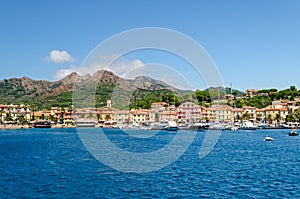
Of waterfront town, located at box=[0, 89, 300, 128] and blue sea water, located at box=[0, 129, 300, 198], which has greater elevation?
waterfront town, located at box=[0, 89, 300, 128]

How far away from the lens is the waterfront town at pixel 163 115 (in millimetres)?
103469

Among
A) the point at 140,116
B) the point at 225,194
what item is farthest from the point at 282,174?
the point at 140,116

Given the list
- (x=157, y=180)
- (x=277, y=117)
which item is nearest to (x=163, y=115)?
(x=277, y=117)

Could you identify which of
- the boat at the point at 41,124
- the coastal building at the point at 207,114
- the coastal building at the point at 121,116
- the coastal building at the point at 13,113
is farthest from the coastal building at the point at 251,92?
the coastal building at the point at 13,113

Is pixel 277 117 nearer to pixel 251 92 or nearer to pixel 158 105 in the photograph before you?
pixel 158 105

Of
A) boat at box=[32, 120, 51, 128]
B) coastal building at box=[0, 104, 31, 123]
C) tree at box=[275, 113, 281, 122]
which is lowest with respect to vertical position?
boat at box=[32, 120, 51, 128]

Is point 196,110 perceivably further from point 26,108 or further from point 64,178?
point 64,178

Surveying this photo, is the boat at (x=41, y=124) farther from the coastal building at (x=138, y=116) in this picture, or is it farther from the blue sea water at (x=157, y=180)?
the blue sea water at (x=157, y=180)

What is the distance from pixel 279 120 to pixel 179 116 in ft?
98.4

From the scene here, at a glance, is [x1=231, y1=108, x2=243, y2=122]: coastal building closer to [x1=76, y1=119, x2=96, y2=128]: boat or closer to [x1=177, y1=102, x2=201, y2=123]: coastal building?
[x1=177, y1=102, x2=201, y2=123]: coastal building

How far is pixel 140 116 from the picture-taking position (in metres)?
111

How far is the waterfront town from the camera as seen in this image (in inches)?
4074

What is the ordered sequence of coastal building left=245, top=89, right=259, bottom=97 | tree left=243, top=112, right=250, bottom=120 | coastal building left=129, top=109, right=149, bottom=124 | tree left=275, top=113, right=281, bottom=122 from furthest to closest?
coastal building left=245, top=89, right=259, bottom=97, coastal building left=129, top=109, right=149, bottom=124, tree left=243, top=112, right=250, bottom=120, tree left=275, top=113, right=281, bottom=122

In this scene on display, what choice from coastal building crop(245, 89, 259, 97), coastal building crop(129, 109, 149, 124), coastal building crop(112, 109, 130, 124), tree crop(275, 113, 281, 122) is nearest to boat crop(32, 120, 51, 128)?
coastal building crop(112, 109, 130, 124)
